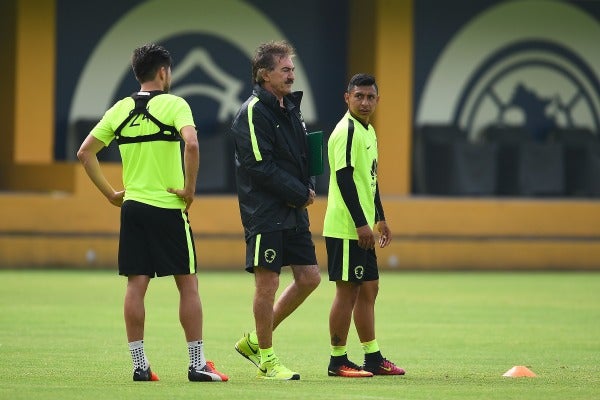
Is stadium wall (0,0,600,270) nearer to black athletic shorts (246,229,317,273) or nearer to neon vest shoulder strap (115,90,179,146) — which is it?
black athletic shorts (246,229,317,273)

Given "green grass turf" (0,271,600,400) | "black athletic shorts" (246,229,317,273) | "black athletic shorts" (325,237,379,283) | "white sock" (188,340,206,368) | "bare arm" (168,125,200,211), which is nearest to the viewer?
"green grass turf" (0,271,600,400)

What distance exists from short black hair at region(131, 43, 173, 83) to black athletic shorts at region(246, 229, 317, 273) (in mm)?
1225

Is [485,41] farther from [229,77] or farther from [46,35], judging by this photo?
[46,35]

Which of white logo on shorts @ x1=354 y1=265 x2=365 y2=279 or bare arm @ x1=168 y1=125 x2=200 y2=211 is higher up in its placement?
bare arm @ x1=168 y1=125 x2=200 y2=211

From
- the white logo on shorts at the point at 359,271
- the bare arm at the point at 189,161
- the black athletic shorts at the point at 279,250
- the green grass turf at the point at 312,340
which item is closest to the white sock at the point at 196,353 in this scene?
the green grass turf at the point at 312,340

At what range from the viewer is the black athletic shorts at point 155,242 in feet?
29.7

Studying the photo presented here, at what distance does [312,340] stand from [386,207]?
10.8 metres

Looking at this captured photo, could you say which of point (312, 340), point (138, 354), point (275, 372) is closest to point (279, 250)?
point (275, 372)

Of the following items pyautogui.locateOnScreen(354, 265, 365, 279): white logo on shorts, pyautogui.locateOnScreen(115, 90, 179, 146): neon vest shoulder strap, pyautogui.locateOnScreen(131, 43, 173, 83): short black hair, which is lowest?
pyautogui.locateOnScreen(354, 265, 365, 279): white logo on shorts

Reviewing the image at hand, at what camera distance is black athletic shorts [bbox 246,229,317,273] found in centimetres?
920

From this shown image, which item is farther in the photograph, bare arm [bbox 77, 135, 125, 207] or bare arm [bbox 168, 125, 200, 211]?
bare arm [bbox 77, 135, 125, 207]

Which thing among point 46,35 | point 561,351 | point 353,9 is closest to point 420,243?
point 353,9

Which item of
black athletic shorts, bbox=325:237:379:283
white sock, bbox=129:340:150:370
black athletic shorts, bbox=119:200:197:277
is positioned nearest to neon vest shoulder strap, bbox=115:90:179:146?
black athletic shorts, bbox=119:200:197:277

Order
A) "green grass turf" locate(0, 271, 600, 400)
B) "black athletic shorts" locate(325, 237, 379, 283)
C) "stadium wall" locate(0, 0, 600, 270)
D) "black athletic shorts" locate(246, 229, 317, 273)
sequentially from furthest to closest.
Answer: "stadium wall" locate(0, 0, 600, 270) < "black athletic shorts" locate(325, 237, 379, 283) < "black athletic shorts" locate(246, 229, 317, 273) < "green grass turf" locate(0, 271, 600, 400)
